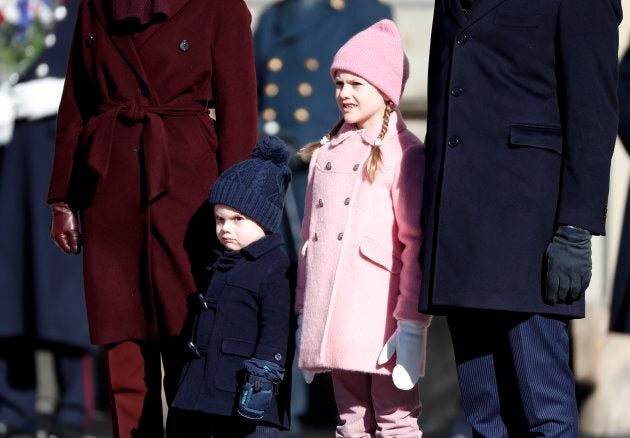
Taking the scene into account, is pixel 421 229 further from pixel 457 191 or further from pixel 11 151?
pixel 11 151

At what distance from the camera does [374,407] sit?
423 cm

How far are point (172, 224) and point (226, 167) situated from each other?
0.21m

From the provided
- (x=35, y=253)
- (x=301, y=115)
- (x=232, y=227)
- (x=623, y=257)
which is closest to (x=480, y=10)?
(x=232, y=227)

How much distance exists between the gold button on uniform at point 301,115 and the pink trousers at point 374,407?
1.78 meters

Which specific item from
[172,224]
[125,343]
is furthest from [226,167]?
[125,343]

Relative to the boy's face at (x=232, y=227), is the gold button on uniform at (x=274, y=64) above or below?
above

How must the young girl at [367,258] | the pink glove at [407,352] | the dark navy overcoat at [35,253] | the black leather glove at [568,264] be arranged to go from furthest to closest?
the dark navy overcoat at [35,253], the young girl at [367,258], the pink glove at [407,352], the black leather glove at [568,264]

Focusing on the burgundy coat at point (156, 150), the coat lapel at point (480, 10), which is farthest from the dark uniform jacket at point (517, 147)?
the burgundy coat at point (156, 150)

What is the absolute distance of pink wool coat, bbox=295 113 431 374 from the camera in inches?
164

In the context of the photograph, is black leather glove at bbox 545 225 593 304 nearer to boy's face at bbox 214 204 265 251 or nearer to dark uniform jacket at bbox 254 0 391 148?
boy's face at bbox 214 204 265 251

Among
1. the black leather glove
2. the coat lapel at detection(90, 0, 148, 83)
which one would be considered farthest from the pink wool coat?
the coat lapel at detection(90, 0, 148, 83)

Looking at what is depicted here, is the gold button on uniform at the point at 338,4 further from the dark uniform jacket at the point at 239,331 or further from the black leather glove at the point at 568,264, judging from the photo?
the black leather glove at the point at 568,264

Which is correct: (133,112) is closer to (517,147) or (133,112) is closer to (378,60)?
(378,60)

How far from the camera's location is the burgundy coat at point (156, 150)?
14.4 feet
